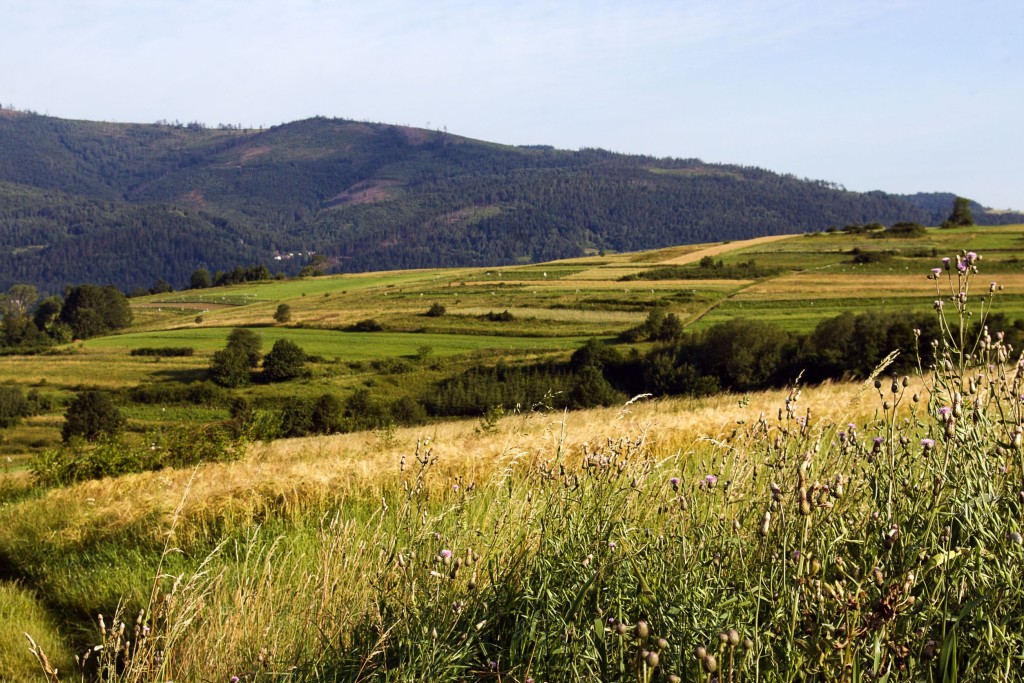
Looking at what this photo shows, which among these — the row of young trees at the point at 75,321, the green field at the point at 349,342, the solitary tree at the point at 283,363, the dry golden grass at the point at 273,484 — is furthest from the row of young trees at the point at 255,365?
the dry golden grass at the point at 273,484

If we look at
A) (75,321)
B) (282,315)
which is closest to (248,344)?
(282,315)

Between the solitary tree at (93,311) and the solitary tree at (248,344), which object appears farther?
the solitary tree at (93,311)

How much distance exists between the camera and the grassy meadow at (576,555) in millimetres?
2295

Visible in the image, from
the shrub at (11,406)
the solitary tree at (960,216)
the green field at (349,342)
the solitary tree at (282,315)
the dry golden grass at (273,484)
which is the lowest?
the shrub at (11,406)

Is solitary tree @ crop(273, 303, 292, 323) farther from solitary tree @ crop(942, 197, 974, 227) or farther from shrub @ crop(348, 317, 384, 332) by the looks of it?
solitary tree @ crop(942, 197, 974, 227)

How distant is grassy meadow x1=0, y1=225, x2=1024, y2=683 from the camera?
229 centimetres

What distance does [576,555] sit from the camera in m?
3.22

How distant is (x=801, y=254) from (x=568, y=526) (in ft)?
280

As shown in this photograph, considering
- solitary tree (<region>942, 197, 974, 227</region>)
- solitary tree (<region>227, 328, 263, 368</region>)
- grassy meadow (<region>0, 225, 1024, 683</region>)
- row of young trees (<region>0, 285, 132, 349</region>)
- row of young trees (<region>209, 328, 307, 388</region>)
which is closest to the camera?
grassy meadow (<region>0, 225, 1024, 683</region>)

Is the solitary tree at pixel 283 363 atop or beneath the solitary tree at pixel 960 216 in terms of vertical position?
beneath

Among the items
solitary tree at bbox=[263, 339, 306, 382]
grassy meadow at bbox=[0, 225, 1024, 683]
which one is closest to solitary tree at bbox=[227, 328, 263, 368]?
solitary tree at bbox=[263, 339, 306, 382]

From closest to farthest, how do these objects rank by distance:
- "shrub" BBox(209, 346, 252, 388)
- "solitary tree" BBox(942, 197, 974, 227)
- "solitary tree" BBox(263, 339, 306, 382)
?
"shrub" BBox(209, 346, 252, 388) → "solitary tree" BBox(263, 339, 306, 382) → "solitary tree" BBox(942, 197, 974, 227)

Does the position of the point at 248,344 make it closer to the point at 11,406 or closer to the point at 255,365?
the point at 255,365

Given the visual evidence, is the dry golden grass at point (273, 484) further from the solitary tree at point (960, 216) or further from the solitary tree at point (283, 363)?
the solitary tree at point (960, 216)
